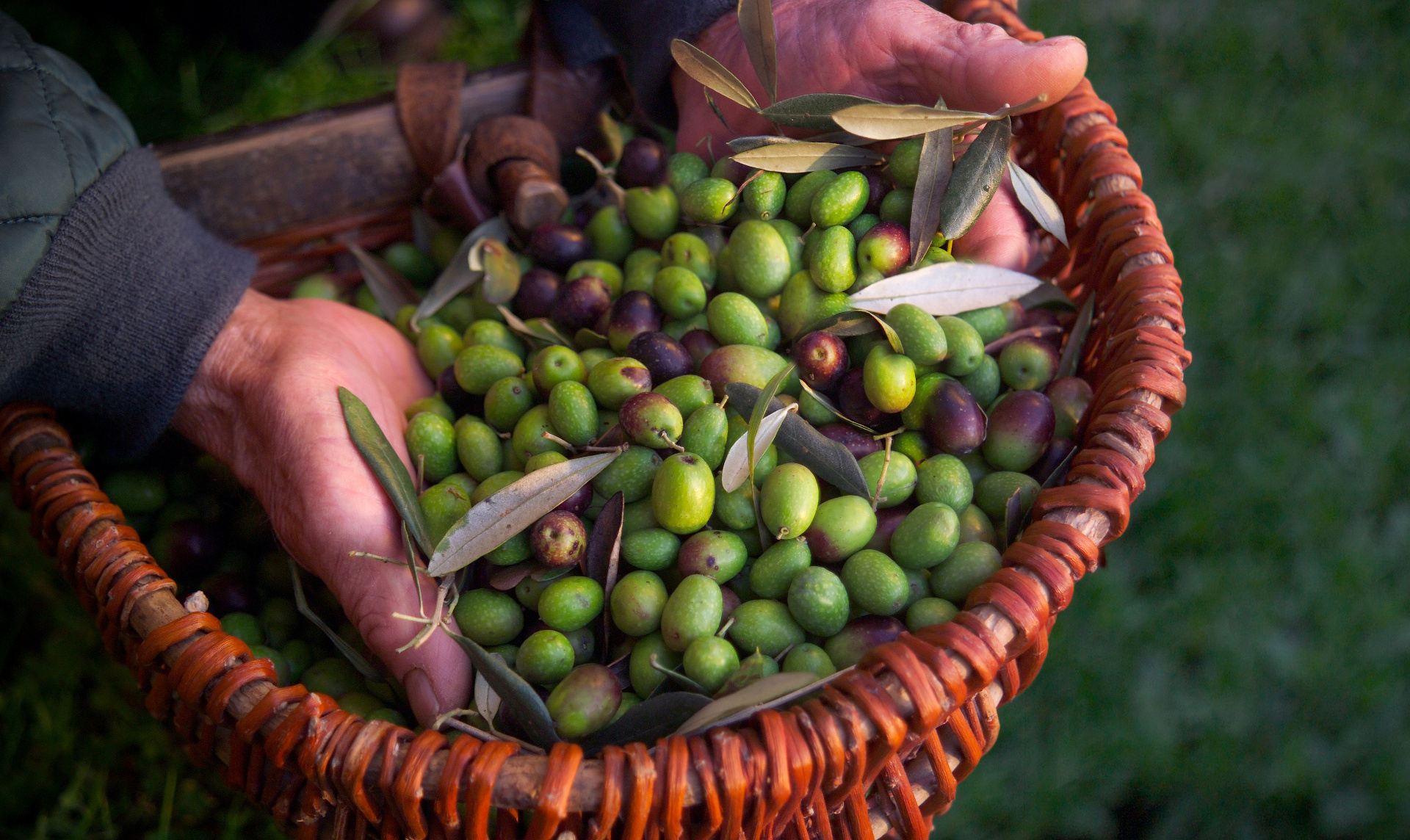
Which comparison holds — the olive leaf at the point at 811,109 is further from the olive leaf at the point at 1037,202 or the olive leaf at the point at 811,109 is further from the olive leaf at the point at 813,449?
the olive leaf at the point at 813,449

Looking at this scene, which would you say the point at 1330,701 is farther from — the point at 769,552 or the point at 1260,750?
the point at 769,552

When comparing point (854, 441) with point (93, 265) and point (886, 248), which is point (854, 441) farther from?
point (93, 265)

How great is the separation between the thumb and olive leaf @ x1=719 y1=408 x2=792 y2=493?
0.66m

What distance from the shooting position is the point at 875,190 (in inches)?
67.2

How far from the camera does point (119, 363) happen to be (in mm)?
1729

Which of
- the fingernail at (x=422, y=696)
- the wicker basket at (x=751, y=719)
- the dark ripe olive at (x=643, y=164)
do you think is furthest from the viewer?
the dark ripe olive at (x=643, y=164)

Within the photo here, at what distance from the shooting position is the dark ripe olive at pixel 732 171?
1.78 metres

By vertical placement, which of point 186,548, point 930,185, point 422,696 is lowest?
point 186,548

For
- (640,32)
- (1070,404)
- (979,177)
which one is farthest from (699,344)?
(640,32)

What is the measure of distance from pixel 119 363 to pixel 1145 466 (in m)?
1.80

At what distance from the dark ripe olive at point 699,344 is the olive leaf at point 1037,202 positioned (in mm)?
626

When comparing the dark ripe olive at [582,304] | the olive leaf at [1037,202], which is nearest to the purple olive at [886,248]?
the olive leaf at [1037,202]

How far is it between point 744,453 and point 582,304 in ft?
1.76

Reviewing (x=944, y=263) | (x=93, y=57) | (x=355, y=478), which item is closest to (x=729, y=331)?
(x=944, y=263)
